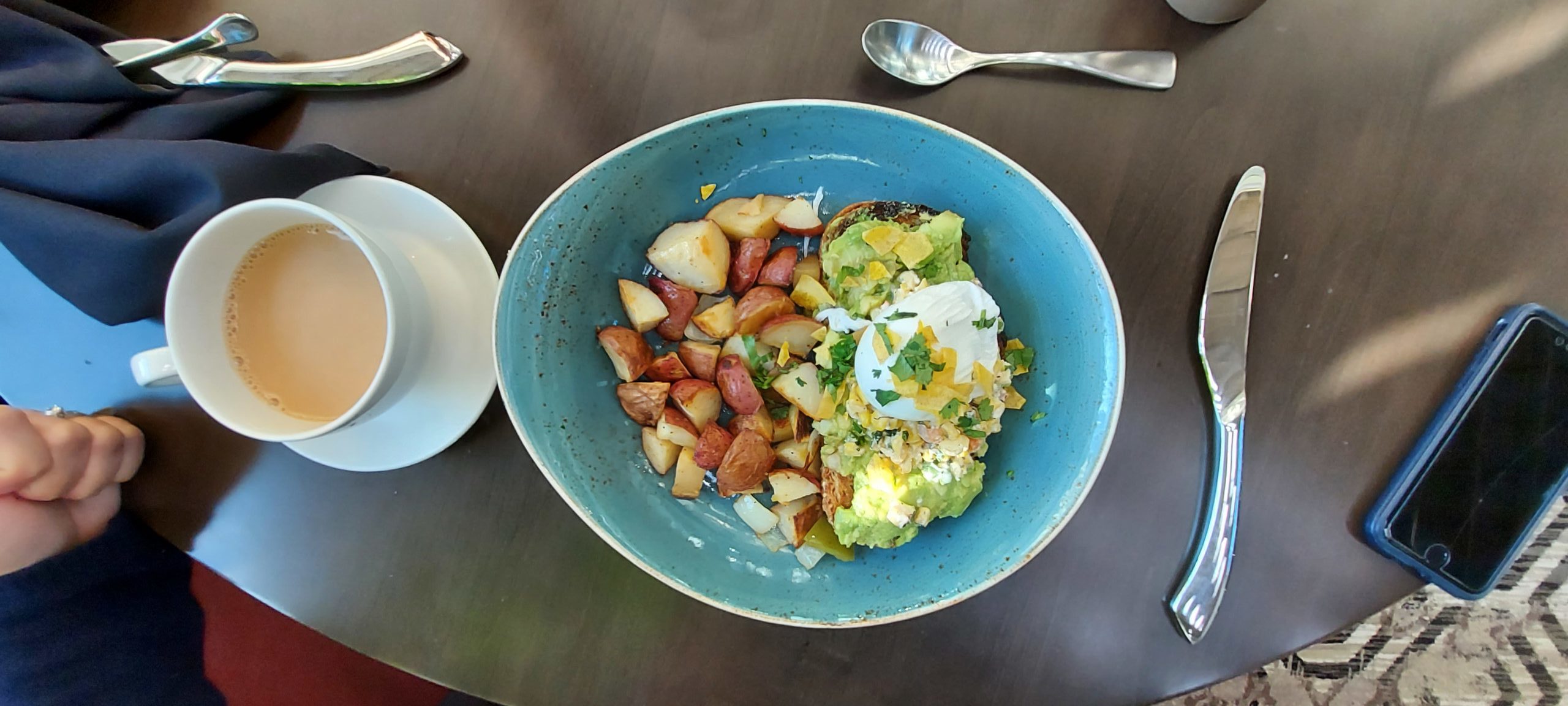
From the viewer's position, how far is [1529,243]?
1.04 meters

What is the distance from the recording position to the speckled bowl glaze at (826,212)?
888 millimetres

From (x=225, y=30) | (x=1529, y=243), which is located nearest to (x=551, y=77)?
(x=225, y=30)

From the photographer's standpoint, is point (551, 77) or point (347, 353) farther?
point (551, 77)

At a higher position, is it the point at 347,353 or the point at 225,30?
the point at 225,30

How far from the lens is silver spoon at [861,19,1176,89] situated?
1043 mm

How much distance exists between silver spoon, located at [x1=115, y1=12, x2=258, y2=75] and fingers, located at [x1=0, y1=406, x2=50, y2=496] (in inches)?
19.3

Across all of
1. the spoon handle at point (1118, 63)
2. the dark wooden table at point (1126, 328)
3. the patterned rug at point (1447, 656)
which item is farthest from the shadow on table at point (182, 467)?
the patterned rug at point (1447, 656)

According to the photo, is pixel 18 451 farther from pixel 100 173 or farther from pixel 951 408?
pixel 951 408

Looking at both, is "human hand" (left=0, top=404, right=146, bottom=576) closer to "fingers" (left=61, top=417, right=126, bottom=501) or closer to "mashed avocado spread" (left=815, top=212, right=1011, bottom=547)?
"fingers" (left=61, top=417, right=126, bottom=501)

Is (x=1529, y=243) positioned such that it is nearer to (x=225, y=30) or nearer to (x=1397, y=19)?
(x=1397, y=19)

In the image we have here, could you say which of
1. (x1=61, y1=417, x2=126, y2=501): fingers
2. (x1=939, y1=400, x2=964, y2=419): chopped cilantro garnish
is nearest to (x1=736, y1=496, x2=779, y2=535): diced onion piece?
(x1=939, y1=400, x2=964, y2=419): chopped cilantro garnish

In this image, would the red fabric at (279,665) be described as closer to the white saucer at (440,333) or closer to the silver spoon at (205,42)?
the white saucer at (440,333)

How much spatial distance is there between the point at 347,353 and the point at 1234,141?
3.99 ft

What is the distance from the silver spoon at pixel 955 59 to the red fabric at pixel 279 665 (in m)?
1.48
